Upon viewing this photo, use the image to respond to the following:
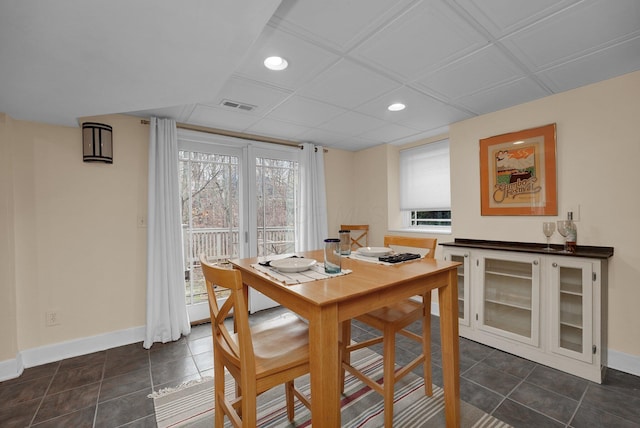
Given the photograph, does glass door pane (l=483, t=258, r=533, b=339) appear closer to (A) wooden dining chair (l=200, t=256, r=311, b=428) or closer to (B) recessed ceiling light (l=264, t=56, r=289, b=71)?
(A) wooden dining chair (l=200, t=256, r=311, b=428)

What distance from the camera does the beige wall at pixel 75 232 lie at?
238cm

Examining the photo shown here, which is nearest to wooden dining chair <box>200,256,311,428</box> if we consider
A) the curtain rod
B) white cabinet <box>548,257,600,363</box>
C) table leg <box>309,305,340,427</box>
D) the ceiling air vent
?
table leg <box>309,305,340,427</box>

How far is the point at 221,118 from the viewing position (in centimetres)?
298

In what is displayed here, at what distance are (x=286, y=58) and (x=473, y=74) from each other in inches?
56.1

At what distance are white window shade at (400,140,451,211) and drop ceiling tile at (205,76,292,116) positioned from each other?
227 cm

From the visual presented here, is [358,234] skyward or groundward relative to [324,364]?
skyward

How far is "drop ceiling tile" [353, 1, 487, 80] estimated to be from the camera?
4.95 ft

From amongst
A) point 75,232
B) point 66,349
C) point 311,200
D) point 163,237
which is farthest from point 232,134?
point 66,349

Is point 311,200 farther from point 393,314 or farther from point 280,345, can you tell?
point 280,345

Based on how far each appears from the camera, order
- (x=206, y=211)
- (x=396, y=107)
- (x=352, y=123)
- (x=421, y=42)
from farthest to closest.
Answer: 1. (x=206, y=211)
2. (x=352, y=123)
3. (x=396, y=107)
4. (x=421, y=42)

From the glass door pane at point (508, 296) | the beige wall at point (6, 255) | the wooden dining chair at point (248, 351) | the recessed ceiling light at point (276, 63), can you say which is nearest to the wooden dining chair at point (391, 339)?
the wooden dining chair at point (248, 351)

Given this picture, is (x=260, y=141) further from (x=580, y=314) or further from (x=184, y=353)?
(x=580, y=314)

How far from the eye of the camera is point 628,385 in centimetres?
202

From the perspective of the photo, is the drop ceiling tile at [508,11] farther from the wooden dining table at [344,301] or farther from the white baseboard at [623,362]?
the white baseboard at [623,362]
